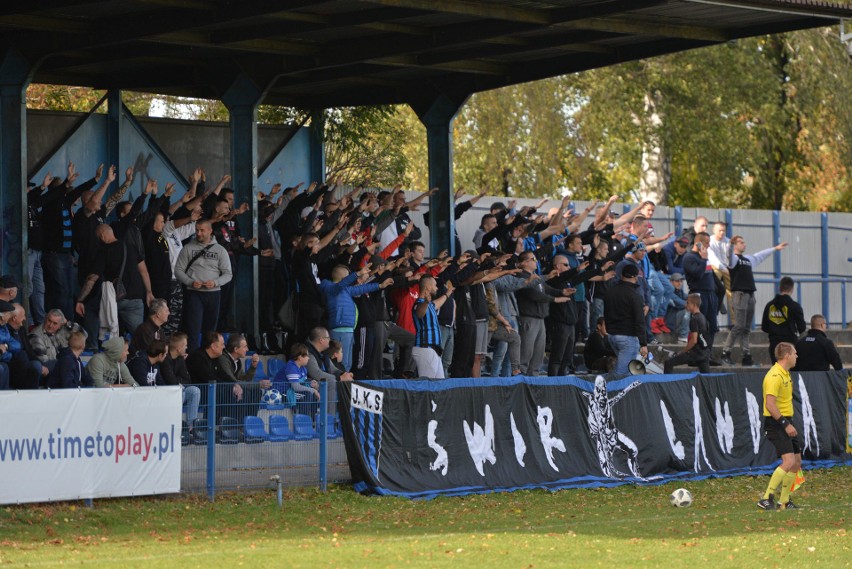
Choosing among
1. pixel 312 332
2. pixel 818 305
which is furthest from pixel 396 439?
pixel 818 305

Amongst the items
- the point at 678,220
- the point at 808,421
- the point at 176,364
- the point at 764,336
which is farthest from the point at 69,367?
the point at 764,336

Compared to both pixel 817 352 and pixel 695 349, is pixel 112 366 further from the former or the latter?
pixel 817 352

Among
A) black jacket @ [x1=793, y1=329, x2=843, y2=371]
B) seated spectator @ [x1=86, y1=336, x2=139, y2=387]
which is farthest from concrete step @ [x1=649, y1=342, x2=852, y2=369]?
seated spectator @ [x1=86, y1=336, x2=139, y2=387]

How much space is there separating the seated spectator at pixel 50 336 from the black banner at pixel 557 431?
134 inches

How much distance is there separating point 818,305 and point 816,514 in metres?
17.7

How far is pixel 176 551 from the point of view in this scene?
42.8ft

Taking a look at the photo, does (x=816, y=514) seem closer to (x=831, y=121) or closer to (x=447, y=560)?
(x=447, y=560)

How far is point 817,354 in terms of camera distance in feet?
77.7

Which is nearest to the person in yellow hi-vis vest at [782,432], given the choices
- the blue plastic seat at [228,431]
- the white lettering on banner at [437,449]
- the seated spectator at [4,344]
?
the white lettering on banner at [437,449]

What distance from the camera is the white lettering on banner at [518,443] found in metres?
18.4

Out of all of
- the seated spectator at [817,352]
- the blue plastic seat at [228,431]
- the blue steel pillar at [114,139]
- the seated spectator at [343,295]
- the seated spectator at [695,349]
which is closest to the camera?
the blue plastic seat at [228,431]

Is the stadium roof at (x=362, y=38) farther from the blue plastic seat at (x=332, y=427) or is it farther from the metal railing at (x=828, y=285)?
the metal railing at (x=828, y=285)

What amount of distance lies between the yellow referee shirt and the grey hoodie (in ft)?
23.8

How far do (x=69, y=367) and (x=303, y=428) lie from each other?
9.20ft
